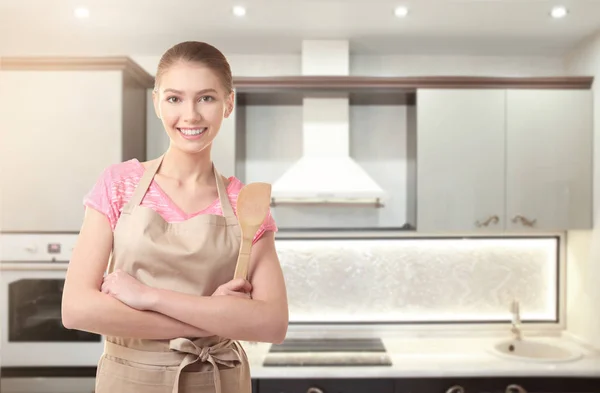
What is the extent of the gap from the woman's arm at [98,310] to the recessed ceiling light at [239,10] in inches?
61.8

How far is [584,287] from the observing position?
2744mm

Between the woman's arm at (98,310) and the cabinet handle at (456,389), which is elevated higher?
the woman's arm at (98,310)

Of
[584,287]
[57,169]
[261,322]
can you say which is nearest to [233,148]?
[57,169]

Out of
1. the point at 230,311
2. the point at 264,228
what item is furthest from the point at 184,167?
the point at 230,311

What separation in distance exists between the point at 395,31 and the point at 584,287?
1668mm

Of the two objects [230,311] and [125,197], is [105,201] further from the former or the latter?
[230,311]

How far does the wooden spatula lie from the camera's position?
0.92 meters

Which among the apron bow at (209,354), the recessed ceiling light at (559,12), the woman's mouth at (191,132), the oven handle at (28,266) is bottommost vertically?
the oven handle at (28,266)

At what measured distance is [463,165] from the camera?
2.54 metres

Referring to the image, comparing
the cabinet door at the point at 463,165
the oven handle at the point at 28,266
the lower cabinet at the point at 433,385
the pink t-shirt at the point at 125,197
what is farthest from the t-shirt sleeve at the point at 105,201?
the cabinet door at the point at 463,165

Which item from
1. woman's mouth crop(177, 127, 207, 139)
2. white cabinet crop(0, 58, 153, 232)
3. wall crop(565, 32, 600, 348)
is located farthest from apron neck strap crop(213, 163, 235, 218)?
wall crop(565, 32, 600, 348)

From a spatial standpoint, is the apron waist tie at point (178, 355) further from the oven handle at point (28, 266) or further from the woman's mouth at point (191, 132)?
the oven handle at point (28, 266)

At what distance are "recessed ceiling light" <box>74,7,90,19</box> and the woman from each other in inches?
61.6

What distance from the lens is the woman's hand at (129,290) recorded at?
2.87 feet
